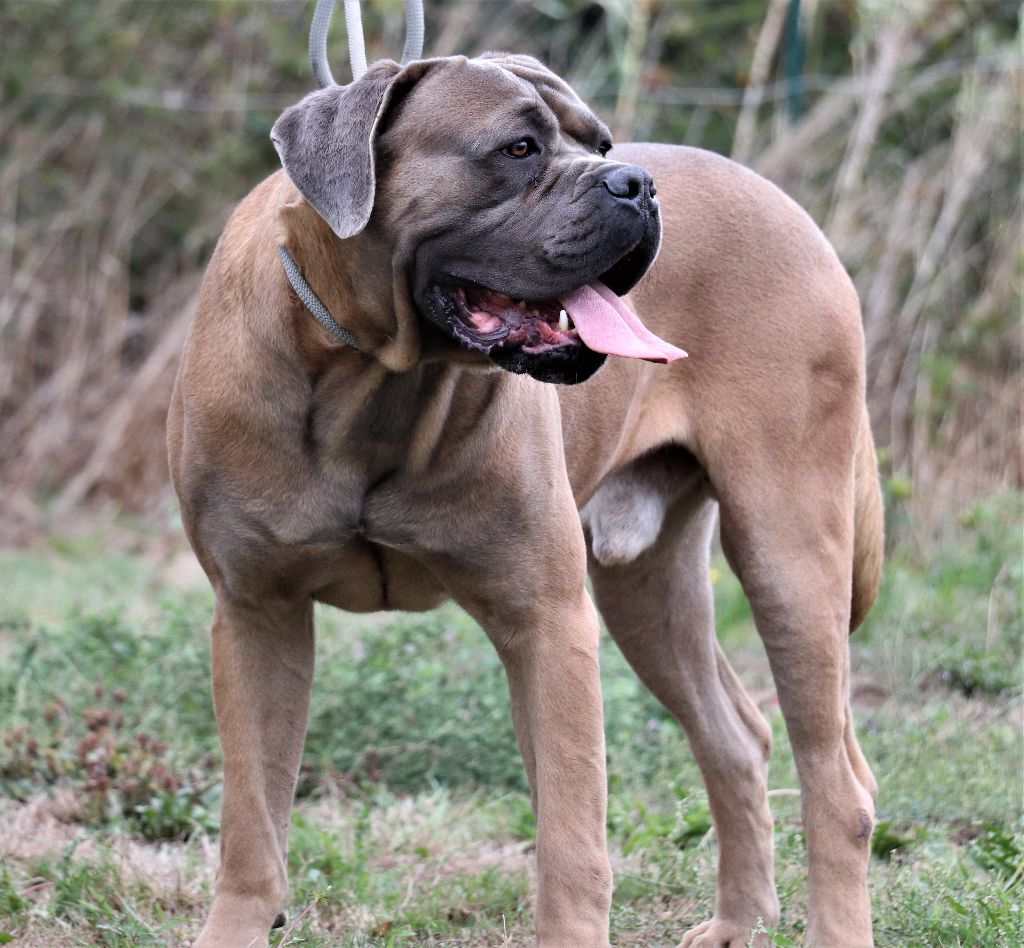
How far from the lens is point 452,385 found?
3.06 metres

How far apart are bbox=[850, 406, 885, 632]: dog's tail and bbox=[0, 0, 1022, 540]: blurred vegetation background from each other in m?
3.05

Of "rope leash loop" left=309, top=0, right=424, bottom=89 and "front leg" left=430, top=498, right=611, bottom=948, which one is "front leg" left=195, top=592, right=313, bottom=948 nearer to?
"front leg" left=430, top=498, right=611, bottom=948

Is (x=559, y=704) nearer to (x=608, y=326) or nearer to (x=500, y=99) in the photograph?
(x=608, y=326)

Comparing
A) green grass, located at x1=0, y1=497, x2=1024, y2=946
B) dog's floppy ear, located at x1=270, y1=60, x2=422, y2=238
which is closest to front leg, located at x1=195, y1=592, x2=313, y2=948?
green grass, located at x1=0, y1=497, x2=1024, y2=946

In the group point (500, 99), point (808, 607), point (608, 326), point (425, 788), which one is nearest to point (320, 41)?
point (500, 99)

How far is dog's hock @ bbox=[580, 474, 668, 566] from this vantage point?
3.82 m

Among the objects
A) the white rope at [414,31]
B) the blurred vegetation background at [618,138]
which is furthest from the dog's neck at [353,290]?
the blurred vegetation background at [618,138]

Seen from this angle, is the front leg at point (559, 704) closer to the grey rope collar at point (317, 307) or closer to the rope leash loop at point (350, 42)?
the grey rope collar at point (317, 307)

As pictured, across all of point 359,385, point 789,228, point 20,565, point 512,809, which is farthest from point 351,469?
point 20,565

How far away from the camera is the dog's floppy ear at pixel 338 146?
276cm

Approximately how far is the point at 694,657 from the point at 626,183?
1.66 meters

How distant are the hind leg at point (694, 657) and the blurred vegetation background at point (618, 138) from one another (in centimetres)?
311

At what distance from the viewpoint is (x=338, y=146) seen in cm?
279

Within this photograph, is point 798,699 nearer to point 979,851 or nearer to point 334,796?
point 979,851
